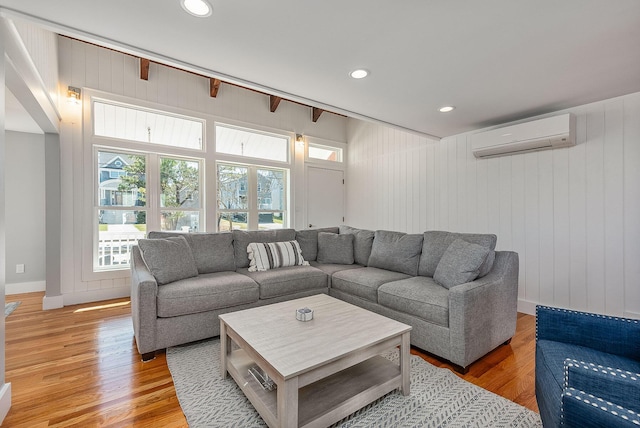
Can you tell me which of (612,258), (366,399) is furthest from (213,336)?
A: (612,258)

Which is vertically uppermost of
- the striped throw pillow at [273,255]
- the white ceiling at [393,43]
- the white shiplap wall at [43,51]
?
the white shiplap wall at [43,51]

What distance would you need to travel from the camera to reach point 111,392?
1.81 meters

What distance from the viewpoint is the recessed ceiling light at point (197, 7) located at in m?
1.59

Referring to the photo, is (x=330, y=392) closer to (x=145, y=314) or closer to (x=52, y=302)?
(x=145, y=314)

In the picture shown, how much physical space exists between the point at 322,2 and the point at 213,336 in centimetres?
267

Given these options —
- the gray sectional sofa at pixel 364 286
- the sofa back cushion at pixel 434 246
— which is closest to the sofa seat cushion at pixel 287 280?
the gray sectional sofa at pixel 364 286

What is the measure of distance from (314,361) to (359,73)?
220 cm

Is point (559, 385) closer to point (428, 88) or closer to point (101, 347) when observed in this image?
point (428, 88)

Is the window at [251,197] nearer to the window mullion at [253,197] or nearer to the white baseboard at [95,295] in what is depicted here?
the window mullion at [253,197]

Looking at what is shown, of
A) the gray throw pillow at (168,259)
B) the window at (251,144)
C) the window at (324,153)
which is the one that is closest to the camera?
the gray throw pillow at (168,259)

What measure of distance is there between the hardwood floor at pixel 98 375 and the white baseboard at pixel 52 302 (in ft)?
1.04

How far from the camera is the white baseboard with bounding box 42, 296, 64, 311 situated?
130 inches

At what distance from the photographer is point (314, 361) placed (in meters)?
1.38

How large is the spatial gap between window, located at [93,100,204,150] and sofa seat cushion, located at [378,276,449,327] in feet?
11.7
